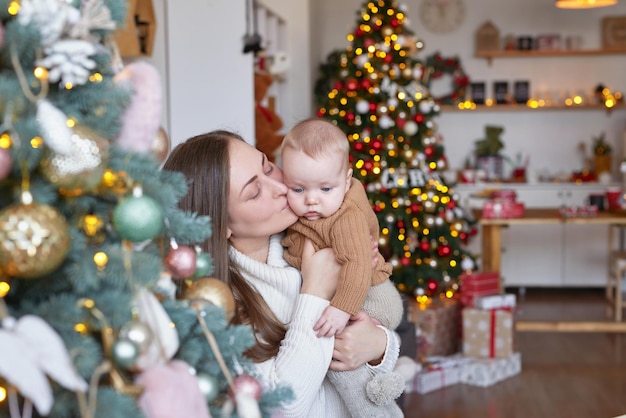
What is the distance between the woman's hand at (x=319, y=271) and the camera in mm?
1658

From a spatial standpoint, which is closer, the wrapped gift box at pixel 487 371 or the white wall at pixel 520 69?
the wrapped gift box at pixel 487 371

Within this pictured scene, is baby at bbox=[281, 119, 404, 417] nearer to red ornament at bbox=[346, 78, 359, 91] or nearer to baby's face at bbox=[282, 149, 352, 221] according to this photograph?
baby's face at bbox=[282, 149, 352, 221]

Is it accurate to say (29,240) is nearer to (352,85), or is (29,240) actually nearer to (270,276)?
(270,276)

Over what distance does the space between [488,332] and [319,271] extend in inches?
131

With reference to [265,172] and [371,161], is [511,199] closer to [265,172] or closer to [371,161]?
[371,161]

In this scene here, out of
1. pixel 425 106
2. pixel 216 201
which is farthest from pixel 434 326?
pixel 216 201

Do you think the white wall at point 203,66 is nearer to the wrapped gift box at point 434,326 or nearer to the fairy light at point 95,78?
the wrapped gift box at point 434,326

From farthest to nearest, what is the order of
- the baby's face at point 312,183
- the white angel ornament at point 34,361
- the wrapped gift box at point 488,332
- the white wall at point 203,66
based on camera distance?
the wrapped gift box at point 488,332, the white wall at point 203,66, the baby's face at point 312,183, the white angel ornament at point 34,361

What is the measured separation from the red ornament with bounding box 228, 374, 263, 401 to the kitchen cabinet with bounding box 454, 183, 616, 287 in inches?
251

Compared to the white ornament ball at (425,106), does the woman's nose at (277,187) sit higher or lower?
lower

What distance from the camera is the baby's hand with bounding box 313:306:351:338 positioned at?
161 cm

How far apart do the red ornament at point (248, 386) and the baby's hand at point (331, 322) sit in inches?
21.1

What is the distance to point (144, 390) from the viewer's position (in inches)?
35.8

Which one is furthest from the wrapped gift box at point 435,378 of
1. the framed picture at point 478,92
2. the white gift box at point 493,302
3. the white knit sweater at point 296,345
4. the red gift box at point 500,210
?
the framed picture at point 478,92
